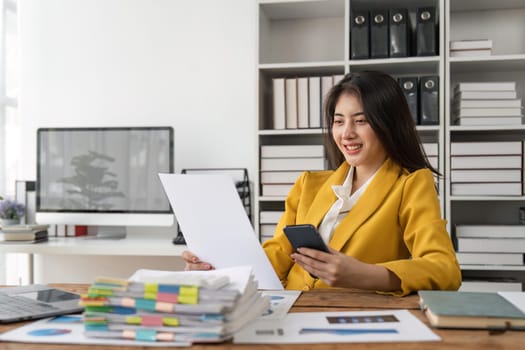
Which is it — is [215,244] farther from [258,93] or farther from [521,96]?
[521,96]

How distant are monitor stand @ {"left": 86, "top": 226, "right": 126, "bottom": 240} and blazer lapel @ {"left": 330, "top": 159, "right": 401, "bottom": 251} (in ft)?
6.12

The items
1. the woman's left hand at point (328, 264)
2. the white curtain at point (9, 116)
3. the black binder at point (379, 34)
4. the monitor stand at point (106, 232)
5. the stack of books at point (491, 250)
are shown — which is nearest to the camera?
the woman's left hand at point (328, 264)

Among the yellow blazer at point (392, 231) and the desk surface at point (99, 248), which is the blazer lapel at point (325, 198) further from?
the desk surface at point (99, 248)

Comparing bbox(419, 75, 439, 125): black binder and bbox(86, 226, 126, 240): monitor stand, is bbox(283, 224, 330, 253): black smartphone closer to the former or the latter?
bbox(419, 75, 439, 125): black binder

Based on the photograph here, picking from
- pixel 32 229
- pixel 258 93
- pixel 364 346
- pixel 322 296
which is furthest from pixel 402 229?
pixel 32 229

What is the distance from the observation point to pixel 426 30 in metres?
2.66

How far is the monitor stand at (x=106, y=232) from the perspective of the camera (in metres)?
3.16

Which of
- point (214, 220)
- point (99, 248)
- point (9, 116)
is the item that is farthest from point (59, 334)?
point (9, 116)

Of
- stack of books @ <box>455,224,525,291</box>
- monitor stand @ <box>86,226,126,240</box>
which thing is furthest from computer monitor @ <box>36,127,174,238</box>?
stack of books @ <box>455,224,525,291</box>

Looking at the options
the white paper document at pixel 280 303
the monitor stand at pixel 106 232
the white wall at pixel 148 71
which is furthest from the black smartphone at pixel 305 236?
the monitor stand at pixel 106 232

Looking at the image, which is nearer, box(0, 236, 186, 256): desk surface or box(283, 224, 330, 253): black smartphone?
box(283, 224, 330, 253): black smartphone

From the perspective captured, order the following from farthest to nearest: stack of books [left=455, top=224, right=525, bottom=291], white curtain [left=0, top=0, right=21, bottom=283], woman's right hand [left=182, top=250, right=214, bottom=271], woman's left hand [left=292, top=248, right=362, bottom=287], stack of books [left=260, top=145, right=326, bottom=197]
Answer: white curtain [left=0, top=0, right=21, bottom=283]
stack of books [left=260, top=145, right=326, bottom=197]
stack of books [left=455, top=224, right=525, bottom=291]
woman's right hand [left=182, top=250, right=214, bottom=271]
woman's left hand [left=292, top=248, right=362, bottom=287]

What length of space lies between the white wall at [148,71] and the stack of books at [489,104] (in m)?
→ 1.12

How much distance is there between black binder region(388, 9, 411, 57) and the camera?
2.68 metres
